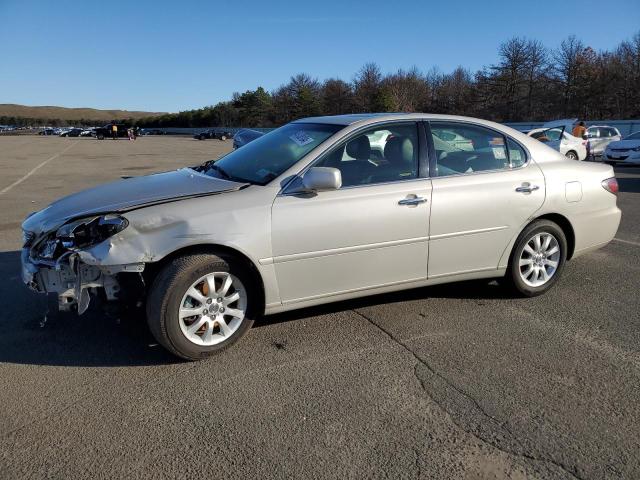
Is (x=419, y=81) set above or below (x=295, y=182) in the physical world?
above

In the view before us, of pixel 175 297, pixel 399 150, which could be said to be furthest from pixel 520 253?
pixel 175 297

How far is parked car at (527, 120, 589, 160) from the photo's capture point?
17.5m

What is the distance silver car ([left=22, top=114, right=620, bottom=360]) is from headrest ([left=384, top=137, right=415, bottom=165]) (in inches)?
0.5

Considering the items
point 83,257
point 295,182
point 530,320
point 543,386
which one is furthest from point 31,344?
point 530,320

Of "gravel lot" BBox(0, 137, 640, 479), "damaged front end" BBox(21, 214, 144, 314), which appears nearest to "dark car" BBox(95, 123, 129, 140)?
"gravel lot" BBox(0, 137, 640, 479)

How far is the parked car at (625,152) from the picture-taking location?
1781 cm

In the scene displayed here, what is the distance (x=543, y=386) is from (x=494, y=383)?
0.97 ft

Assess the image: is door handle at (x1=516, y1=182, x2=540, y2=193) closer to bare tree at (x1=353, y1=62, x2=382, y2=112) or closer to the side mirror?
the side mirror

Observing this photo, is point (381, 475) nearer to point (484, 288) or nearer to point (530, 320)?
point (530, 320)

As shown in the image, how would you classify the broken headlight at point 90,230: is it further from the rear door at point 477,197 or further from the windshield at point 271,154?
the rear door at point 477,197

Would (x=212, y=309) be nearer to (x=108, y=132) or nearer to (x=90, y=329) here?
(x=90, y=329)

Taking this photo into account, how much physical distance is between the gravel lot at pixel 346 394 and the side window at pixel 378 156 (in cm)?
117

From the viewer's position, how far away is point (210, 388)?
127 inches

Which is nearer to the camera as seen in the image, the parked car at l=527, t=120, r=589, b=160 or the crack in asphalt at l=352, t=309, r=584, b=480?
the crack in asphalt at l=352, t=309, r=584, b=480
